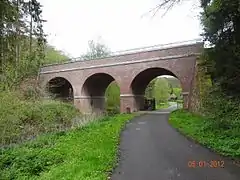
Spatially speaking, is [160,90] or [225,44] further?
[160,90]

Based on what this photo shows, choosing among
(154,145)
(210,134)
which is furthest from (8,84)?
(210,134)

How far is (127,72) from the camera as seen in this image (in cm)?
2666

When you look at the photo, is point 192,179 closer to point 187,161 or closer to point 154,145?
point 187,161

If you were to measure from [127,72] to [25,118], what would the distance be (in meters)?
15.0

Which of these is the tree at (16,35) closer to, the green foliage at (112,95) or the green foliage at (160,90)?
the green foliage at (112,95)

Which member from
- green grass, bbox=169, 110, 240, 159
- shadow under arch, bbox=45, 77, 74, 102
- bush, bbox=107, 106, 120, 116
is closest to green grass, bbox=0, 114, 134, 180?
green grass, bbox=169, 110, 240, 159

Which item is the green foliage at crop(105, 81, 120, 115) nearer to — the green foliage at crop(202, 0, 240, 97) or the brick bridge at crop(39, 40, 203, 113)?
the brick bridge at crop(39, 40, 203, 113)

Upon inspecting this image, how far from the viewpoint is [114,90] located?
38.1 m

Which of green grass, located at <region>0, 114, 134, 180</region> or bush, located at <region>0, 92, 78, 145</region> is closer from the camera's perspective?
green grass, located at <region>0, 114, 134, 180</region>

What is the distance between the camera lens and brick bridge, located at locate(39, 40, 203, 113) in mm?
22922

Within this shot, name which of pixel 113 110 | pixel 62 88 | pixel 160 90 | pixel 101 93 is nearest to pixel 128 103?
pixel 113 110

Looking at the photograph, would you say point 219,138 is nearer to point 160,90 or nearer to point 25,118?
point 25,118

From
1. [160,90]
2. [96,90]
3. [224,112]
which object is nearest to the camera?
[224,112]
